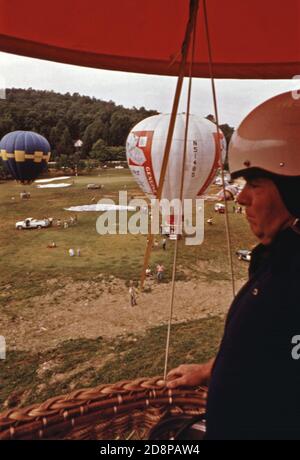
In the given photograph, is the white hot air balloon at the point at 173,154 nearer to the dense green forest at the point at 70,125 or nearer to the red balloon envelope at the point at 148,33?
the red balloon envelope at the point at 148,33

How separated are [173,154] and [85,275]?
3180 millimetres

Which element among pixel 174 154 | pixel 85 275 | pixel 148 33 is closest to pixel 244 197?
pixel 148 33

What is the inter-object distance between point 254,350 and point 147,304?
5.52 meters

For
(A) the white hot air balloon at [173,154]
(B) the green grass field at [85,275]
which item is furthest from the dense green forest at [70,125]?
(A) the white hot air balloon at [173,154]

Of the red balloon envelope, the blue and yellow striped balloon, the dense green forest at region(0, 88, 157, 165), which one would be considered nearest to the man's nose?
the red balloon envelope

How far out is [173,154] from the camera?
8477mm

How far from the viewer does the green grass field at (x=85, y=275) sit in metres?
4.28

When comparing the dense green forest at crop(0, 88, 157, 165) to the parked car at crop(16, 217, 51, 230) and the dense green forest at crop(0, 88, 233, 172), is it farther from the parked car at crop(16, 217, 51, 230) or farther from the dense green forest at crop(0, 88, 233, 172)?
the parked car at crop(16, 217, 51, 230)

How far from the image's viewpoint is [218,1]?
1.19m

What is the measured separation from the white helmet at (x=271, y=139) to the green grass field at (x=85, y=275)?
375 cm

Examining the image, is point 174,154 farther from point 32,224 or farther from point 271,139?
point 271,139

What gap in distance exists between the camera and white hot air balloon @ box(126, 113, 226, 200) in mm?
8297
